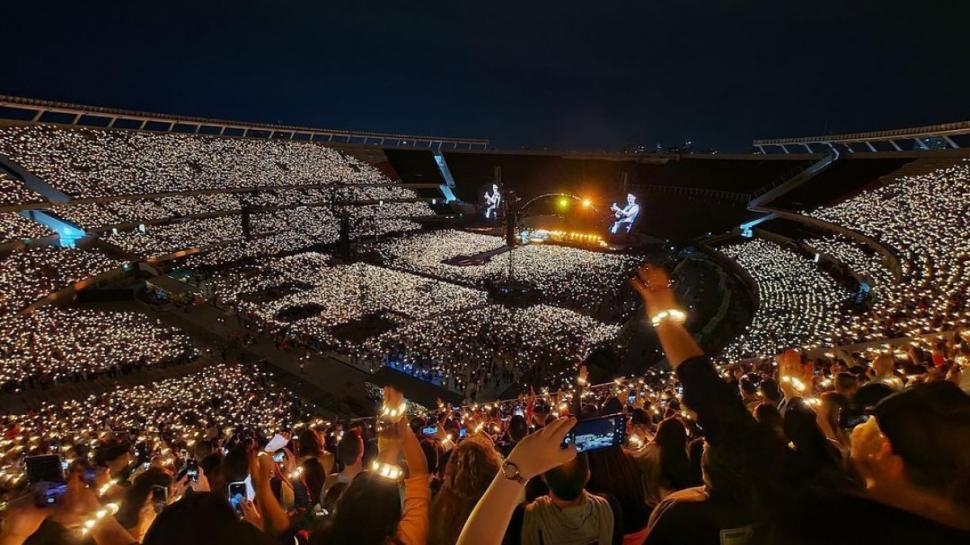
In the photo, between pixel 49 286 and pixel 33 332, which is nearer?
pixel 33 332

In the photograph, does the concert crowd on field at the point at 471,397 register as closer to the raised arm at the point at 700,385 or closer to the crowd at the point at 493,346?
the raised arm at the point at 700,385

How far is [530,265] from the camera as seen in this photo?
31.0 m

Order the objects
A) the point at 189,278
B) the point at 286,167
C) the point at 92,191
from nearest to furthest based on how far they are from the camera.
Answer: the point at 189,278, the point at 92,191, the point at 286,167

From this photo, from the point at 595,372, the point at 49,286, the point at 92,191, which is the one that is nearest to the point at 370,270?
the point at 49,286

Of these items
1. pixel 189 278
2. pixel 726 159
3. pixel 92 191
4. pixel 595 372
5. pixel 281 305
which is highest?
pixel 726 159

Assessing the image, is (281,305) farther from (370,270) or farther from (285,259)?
(285,259)

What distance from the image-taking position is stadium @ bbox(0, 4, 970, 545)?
172 cm

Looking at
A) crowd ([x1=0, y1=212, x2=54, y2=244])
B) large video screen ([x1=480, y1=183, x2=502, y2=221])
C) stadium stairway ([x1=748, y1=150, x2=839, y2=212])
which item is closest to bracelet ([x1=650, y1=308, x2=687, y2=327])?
crowd ([x1=0, y1=212, x2=54, y2=244])

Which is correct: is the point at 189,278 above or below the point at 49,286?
above

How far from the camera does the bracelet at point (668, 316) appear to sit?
2180mm

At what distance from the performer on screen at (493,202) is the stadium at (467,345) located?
31 cm

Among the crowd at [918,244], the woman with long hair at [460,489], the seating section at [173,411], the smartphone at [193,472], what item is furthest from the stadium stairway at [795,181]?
the woman with long hair at [460,489]

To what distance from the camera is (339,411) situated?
14.3 m

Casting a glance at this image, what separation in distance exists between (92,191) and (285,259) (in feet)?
43.8
